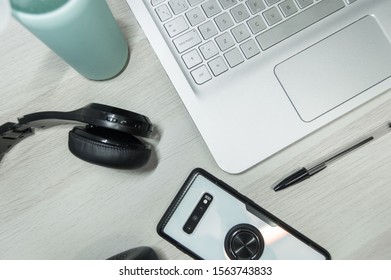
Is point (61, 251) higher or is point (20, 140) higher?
point (20, 140)

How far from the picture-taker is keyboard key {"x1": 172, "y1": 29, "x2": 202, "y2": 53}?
38 centimetres

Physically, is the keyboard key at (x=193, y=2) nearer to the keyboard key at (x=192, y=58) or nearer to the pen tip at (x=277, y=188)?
the keyboard key at (x=192, y=58)

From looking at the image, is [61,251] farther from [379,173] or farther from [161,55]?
[379,173]

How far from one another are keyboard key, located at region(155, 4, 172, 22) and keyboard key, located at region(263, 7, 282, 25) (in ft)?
0.33

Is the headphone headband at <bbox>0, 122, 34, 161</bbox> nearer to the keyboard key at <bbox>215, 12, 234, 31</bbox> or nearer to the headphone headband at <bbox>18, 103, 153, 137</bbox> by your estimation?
the headphone headband at <bbox>18, 103, 153, 137</bbox>

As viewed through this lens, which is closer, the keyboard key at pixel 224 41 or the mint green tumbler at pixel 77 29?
the mint green tumbler at pixel 77 29

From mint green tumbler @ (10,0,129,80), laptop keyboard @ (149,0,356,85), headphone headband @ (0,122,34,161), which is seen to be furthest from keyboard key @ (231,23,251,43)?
headphone headband @ (0,122,34,161)

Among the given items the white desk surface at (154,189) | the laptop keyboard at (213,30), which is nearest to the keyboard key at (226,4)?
the laptop keyboard at (213,30)

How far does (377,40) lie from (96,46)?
0.29 m

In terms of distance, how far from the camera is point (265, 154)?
387mm

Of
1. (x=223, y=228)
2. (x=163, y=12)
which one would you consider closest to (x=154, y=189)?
(x=223, y=228)

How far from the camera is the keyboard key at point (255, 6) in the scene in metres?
0.39
